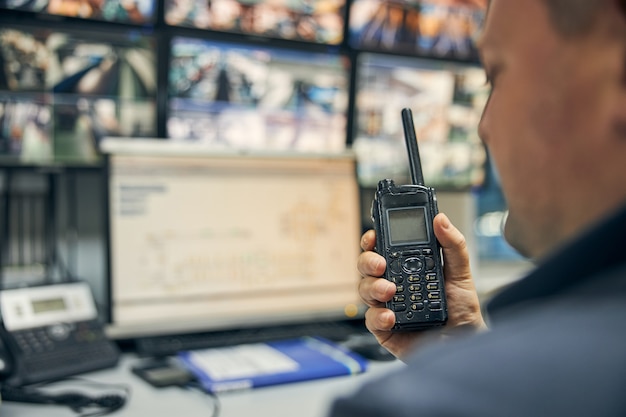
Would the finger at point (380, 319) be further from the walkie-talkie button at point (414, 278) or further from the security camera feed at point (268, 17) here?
the security camera feed at point (268, 17)

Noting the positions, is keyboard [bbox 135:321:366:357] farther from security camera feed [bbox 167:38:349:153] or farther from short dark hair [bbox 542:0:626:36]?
short dark hair [bbox 542:0:626:36]

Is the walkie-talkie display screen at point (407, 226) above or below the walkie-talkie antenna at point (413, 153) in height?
below

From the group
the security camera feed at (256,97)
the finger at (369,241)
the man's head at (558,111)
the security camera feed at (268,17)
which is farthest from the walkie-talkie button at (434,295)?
the security camera feed at (268,17)

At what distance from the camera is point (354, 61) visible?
6.02ft

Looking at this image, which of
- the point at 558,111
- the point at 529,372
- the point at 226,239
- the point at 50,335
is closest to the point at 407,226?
the point at 558,111

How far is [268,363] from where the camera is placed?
1375 millimetres

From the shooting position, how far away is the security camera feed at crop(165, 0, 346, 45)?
162 cm

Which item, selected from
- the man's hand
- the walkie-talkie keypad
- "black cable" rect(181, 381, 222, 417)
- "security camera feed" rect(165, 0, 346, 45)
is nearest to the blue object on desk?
"black cable" rect(181, 381, 222, 417)

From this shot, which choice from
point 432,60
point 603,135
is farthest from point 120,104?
point 603,135

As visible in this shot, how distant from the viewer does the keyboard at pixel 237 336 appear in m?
1.48

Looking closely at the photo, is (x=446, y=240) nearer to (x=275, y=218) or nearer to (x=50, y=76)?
(x=275, y=218)

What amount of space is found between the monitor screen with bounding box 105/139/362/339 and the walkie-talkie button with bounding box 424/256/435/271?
30.4 inches

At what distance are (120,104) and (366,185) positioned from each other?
2.33 ft

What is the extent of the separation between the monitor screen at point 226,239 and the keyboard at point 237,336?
22mm
